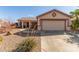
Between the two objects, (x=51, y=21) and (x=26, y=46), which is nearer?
(x=26, y=46)

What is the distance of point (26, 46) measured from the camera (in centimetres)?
432

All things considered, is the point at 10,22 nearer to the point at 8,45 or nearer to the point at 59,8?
the point at 8,45

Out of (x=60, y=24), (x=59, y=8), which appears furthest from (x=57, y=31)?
(x=59, y=8)

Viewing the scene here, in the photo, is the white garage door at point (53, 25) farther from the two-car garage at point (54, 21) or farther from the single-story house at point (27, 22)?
the single-story house at point (27, 22)

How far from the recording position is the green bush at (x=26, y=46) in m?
4.32

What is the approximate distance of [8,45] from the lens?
4.35 metres

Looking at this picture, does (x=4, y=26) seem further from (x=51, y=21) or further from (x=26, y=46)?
(x=51, y=21)

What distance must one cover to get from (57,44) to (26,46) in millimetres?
527

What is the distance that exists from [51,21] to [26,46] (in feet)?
2.00

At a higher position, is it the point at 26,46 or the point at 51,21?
the point at 51,21

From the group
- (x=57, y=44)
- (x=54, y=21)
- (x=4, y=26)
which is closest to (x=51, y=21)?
(x=54, y=21)

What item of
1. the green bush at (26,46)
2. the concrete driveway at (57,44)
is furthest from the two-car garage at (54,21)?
the green bush at (26,46)
